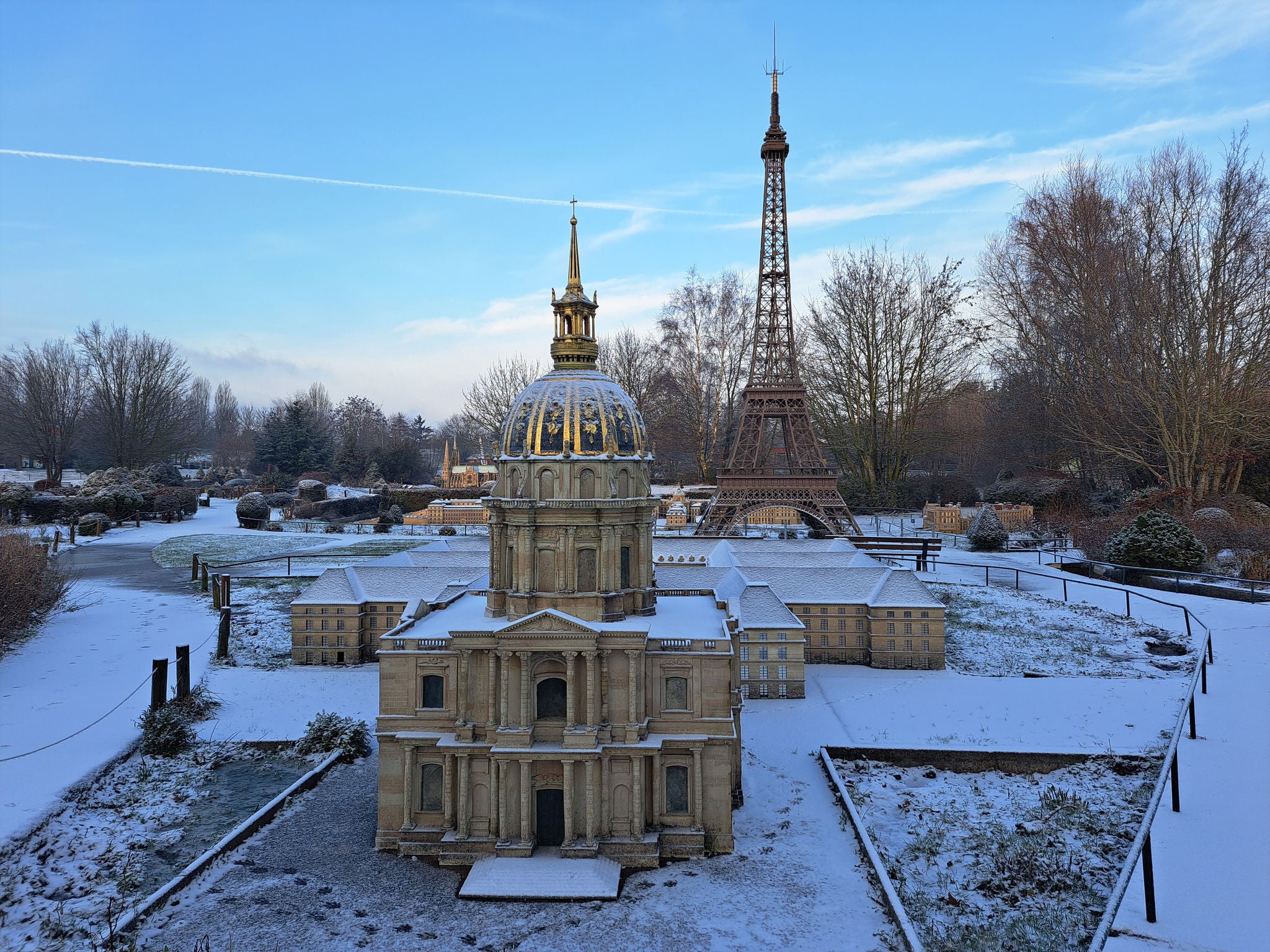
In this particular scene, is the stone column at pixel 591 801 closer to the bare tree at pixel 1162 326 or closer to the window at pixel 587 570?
the window at pixel 587 570

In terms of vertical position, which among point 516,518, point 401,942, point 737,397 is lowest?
point 401,942

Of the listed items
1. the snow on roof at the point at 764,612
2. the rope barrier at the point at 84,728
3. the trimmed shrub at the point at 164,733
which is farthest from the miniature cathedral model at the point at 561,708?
the rope barrier at the point at 84,728

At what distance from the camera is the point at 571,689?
60.4 ft

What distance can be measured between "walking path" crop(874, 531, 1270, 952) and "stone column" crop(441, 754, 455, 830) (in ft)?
44.1

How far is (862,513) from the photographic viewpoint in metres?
65.4

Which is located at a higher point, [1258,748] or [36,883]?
[1258,748]

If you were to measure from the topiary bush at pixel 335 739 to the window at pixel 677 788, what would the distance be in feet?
33.9

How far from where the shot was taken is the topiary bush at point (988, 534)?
166 feet

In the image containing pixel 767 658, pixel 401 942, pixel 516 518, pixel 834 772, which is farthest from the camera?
pixel 767 658

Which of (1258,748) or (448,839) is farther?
(1258,748)

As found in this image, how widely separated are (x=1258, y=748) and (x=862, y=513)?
45681mm

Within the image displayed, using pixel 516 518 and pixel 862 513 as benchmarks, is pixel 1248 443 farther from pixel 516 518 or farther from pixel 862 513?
pixel 516 518

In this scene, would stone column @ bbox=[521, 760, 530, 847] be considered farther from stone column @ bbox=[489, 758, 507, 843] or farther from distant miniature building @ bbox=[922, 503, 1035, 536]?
distant miniature building @ bbox=[922, 503, 1035, 536]

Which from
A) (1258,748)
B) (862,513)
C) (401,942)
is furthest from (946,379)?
(401,942)
